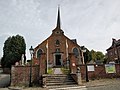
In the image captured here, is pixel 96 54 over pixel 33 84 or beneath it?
over

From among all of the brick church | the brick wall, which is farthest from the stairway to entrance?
the brick church

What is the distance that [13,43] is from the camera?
4888 cm

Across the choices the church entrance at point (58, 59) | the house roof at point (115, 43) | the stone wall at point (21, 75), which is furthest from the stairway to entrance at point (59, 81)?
the house roof at point (115, 43)

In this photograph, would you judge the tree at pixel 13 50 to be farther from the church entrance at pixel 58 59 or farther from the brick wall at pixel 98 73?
the brick wall at pixel 98 73

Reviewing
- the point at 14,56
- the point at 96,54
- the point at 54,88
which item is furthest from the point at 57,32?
the point at 96,54

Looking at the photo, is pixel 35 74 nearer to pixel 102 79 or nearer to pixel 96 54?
Result: pixel 102 79

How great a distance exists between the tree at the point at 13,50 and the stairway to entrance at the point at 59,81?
32.3 metres

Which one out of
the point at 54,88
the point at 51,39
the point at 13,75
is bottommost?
the point at 54,88

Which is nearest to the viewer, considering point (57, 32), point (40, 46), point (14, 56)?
point (40, 46)

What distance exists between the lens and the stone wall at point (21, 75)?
14978mm

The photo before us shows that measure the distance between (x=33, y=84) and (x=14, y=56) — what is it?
3253 cm

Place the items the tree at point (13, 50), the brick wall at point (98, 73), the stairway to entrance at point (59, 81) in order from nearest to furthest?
the stairway to entrance at point (59, 81)
the brick wall at point (98, 73)
the tree at point (13, 50)

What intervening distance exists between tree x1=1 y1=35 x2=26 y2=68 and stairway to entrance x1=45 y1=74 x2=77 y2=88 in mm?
32305

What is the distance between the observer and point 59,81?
1455 cm
